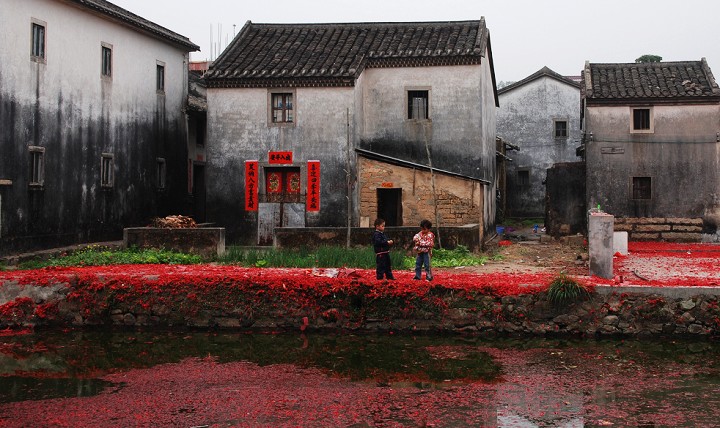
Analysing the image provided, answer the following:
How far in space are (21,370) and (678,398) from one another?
865cm

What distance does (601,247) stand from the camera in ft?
49.4

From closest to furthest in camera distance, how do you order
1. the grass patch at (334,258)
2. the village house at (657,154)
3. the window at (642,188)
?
the grass patch at (334,258)
the village house at (657,154)
the window at (642,188)

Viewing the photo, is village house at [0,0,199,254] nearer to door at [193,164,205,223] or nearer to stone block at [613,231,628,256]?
door at [193,164,205,223]

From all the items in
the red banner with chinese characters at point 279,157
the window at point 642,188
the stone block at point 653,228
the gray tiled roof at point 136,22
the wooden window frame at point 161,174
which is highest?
the gray tiled roof at point 136,22

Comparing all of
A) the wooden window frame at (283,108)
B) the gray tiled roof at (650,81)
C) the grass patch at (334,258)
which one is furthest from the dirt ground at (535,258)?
the wooden window frame at (283,108)

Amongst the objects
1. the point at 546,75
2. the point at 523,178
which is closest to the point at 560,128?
the point at 546,75

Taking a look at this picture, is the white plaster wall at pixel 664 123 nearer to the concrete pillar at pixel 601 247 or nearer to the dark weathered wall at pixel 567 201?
the dark weathered wall at pixel 567 201

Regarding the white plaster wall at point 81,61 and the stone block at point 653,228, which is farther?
the stone block at point 653,228

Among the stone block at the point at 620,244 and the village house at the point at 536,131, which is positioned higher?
the village house at the point at 536,131

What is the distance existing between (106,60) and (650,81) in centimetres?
1670

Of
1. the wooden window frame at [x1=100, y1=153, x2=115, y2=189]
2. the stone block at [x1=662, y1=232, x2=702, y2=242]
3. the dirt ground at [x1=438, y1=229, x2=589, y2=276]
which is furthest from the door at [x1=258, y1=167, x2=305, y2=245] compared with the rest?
the stone block at [x1=662, y1=232, x2=702, y2=242]

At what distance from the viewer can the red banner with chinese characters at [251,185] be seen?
23.8 meters

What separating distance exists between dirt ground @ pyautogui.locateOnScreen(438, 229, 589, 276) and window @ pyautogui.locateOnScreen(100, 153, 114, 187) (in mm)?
10904

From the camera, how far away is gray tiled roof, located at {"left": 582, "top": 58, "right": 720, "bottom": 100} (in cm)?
2445
